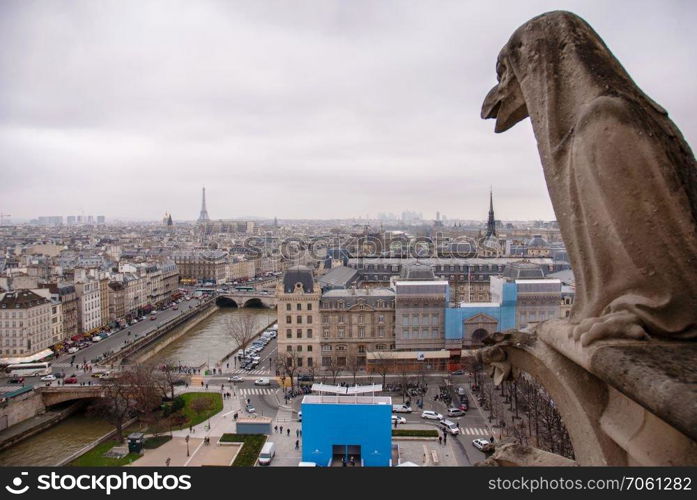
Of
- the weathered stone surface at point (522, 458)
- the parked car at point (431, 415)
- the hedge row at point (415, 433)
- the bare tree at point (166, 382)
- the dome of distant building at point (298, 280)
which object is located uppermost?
the weathered stone surface at point (522, 458)

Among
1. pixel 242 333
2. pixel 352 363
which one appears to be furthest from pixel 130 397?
pixel 242 333

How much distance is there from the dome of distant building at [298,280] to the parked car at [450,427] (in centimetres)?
1190

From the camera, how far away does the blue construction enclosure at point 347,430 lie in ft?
59.6

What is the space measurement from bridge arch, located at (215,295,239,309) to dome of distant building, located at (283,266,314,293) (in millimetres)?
26819

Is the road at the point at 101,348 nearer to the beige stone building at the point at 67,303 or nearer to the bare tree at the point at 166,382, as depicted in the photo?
the beige stone building at the point at 67,303

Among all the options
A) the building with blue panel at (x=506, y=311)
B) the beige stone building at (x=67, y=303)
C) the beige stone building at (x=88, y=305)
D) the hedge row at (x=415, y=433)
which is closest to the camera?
the hedge row at (x=415, y=433)

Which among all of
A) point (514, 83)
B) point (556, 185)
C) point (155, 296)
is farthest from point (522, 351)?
point (155, 296)

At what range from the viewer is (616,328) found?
231cm

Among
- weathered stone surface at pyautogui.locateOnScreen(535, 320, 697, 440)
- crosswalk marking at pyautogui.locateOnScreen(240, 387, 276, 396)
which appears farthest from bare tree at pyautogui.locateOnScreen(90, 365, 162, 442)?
weathered stone surface at pyautogui.locateOnScreen(535, 320, 697, 440)

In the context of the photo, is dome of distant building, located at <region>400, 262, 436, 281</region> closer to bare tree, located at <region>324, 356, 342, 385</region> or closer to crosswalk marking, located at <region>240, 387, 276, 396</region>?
bare tree, located at <region>324, 356, 342, 385</region>

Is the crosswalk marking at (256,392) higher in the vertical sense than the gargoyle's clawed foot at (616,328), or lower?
lower

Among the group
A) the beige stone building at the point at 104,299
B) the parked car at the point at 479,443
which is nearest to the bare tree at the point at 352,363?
the parked car at the point at 479,443
